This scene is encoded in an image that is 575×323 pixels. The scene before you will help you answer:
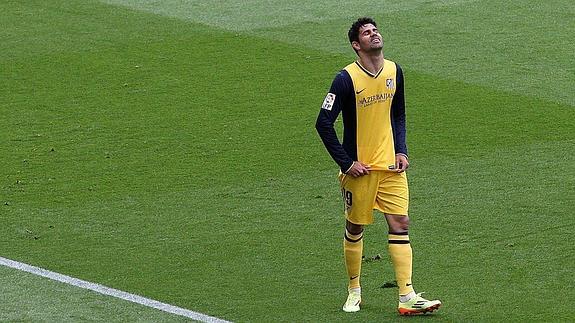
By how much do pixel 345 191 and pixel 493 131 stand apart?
5.63m

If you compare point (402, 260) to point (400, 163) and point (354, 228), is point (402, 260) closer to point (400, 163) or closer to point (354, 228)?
point (354, 228)

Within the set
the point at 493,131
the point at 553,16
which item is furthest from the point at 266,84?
the point at 553,16

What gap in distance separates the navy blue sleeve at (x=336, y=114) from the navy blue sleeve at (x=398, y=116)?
40 cm

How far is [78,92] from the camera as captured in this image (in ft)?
55.8

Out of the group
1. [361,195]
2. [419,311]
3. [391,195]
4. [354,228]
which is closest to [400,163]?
[391,195]

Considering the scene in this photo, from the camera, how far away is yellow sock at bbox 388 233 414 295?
9383mm

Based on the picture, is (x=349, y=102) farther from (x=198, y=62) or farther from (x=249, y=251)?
(x=198, y=62)

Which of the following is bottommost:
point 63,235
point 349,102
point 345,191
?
point 63,235

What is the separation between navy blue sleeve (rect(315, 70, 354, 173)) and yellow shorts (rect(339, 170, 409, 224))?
0.62ft

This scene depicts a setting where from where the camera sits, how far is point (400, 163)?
9.52 m

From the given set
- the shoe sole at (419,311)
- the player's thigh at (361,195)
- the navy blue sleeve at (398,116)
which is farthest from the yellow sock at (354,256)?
the navy blue sleeve at (398,116)

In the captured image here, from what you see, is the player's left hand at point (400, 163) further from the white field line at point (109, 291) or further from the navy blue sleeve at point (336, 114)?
the white field line at point (109, 291)

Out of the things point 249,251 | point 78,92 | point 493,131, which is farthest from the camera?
point 78,92

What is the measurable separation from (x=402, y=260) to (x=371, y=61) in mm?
1431
